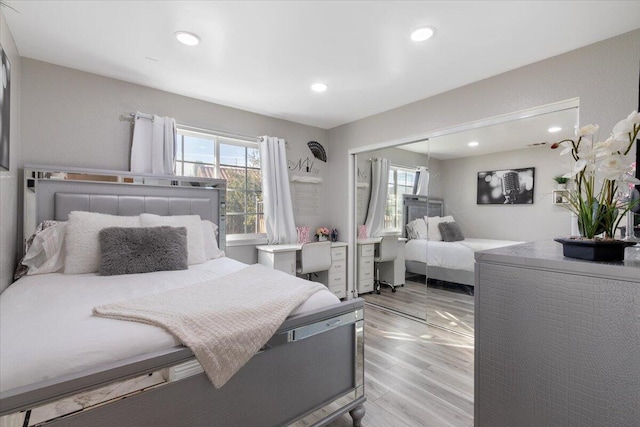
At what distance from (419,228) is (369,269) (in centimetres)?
103

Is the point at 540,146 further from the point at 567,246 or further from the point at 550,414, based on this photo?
the point at 550,414

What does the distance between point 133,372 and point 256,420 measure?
1.99 ft

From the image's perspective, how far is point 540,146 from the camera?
8.68ft

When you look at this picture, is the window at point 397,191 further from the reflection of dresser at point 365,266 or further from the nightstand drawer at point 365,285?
the nightstand drawer at point 365,285

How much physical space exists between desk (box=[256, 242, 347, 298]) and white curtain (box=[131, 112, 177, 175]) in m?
1.38

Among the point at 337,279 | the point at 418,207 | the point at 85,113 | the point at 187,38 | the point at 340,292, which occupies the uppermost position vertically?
the point at 187,38

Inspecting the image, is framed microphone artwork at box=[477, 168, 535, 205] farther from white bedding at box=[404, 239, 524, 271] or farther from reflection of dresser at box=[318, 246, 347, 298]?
reflection of dresser at box=[318, 246, 347, 298]

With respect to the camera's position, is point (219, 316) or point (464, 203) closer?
point (219, 316)

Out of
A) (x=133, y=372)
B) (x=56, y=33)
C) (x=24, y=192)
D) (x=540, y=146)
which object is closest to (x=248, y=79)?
(x=56, y=33)

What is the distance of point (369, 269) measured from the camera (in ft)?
13.7

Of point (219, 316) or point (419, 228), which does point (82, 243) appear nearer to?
point (219, 316)

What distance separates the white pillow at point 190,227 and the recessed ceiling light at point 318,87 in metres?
1.77

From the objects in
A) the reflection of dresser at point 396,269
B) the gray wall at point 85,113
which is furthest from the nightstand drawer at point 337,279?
the gray wall at point 85,113

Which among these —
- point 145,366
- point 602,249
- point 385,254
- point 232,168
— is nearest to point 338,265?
point 385,254
